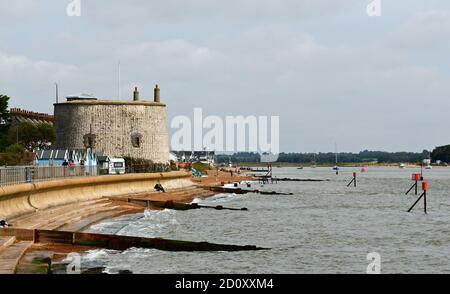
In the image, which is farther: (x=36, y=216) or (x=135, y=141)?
(x=135, y=141)

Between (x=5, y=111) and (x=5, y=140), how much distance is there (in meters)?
4.98

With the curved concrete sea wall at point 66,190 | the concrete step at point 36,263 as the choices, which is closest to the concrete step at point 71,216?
the curved concrete sea wall at point 66,190

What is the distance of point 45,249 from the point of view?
24781 mm

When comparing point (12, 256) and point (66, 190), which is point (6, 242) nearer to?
point (12, 256)

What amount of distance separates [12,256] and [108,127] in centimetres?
6130

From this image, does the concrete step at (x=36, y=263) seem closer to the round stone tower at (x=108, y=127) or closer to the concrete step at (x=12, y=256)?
the concrete step at (x=12, y=256)

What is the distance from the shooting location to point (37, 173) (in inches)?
1544

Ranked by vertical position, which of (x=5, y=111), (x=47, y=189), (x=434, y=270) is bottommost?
(x=434, y=270)

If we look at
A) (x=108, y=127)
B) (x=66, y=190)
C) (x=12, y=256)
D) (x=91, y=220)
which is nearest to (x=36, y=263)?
(x=12, y=256)

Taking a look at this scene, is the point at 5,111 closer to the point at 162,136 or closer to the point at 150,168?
the point at 162,136

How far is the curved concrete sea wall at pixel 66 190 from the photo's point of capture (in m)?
32.2

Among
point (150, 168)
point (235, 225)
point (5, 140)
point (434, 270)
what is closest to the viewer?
point (434, 270)

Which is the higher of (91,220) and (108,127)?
(108,127)
